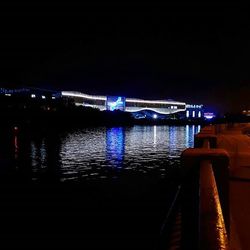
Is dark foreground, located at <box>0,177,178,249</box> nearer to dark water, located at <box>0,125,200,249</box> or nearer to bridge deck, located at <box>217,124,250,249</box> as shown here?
dark water, located at <box>0,125,200,249</box>

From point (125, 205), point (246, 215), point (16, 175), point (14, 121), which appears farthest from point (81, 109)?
point (246, 215)

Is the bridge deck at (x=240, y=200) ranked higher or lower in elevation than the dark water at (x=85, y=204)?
higher

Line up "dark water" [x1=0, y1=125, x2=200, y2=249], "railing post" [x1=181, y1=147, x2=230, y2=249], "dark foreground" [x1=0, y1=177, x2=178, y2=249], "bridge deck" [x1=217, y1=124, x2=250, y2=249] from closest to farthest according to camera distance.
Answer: "railing post" [x1=181, y1=147, x2=230, y2=249], "bridge deck" [x1=217, y1=124, x2=250, y2=249], "dark foreground" [x1=0, y1=177, x2=178, y2=249], "dark water" [x1=0, y1=125, x2=200, y2=249]

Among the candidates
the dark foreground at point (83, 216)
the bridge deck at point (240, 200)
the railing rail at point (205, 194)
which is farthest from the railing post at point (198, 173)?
the dark foreground at point (83, 216)

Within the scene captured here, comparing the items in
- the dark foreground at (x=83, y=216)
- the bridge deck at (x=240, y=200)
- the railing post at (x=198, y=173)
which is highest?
the railing post at (x=198, y=173)

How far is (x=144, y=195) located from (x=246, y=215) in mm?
20057

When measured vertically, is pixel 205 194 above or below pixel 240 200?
above

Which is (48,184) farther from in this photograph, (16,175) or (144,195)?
(144,195)

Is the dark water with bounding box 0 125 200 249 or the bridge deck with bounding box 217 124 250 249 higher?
the bridge deck with bounding box 217 124 250 249

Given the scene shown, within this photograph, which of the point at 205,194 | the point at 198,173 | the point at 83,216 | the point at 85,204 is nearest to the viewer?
the point at 205,194

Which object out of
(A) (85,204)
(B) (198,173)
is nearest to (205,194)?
(B) (198,173)

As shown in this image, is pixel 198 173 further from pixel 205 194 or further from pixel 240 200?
pixel 240 200

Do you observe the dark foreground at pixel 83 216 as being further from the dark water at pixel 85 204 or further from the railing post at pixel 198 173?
the railing post at pixel 198 173

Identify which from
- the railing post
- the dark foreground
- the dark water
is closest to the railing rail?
the railing post
